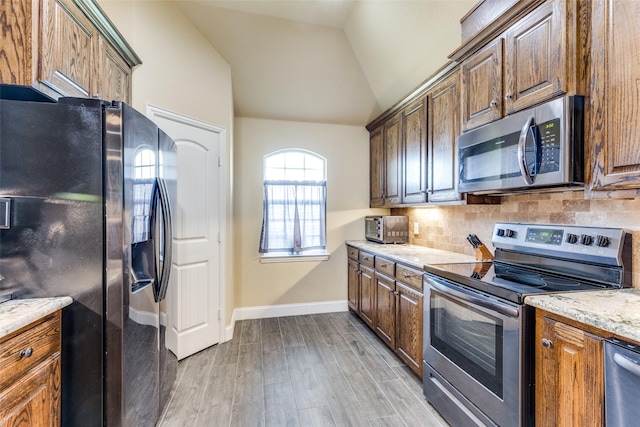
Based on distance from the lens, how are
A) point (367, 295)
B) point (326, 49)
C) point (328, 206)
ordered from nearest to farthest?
1. point (326, 49)
2. point (367, 295)
3. point (328, 206)

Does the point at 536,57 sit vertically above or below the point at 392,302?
above

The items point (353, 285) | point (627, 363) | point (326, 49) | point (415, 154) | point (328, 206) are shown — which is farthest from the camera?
point (328, 206)

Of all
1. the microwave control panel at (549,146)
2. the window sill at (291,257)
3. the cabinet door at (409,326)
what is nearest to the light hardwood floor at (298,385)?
the cabinet door at (409,326)

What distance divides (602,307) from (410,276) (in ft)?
4.04

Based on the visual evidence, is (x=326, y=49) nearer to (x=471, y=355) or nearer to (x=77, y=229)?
(x=77, y=229)

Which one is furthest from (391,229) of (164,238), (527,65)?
(164,238)

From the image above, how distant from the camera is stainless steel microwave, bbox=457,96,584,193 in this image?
1342 millimetres

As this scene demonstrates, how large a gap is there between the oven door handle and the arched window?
2038 millimetres

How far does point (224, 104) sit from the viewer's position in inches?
113

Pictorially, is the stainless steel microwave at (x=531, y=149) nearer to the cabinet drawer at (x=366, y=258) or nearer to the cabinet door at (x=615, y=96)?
the cabinet door at (x=615, y=96)

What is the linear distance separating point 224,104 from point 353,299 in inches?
106

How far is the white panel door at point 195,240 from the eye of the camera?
2482 millimetres

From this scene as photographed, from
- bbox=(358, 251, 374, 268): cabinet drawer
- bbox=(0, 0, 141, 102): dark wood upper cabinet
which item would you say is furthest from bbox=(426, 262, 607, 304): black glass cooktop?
bbox=(0, 0, 141, 102): dark wood upper cabinet

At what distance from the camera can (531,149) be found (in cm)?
150
